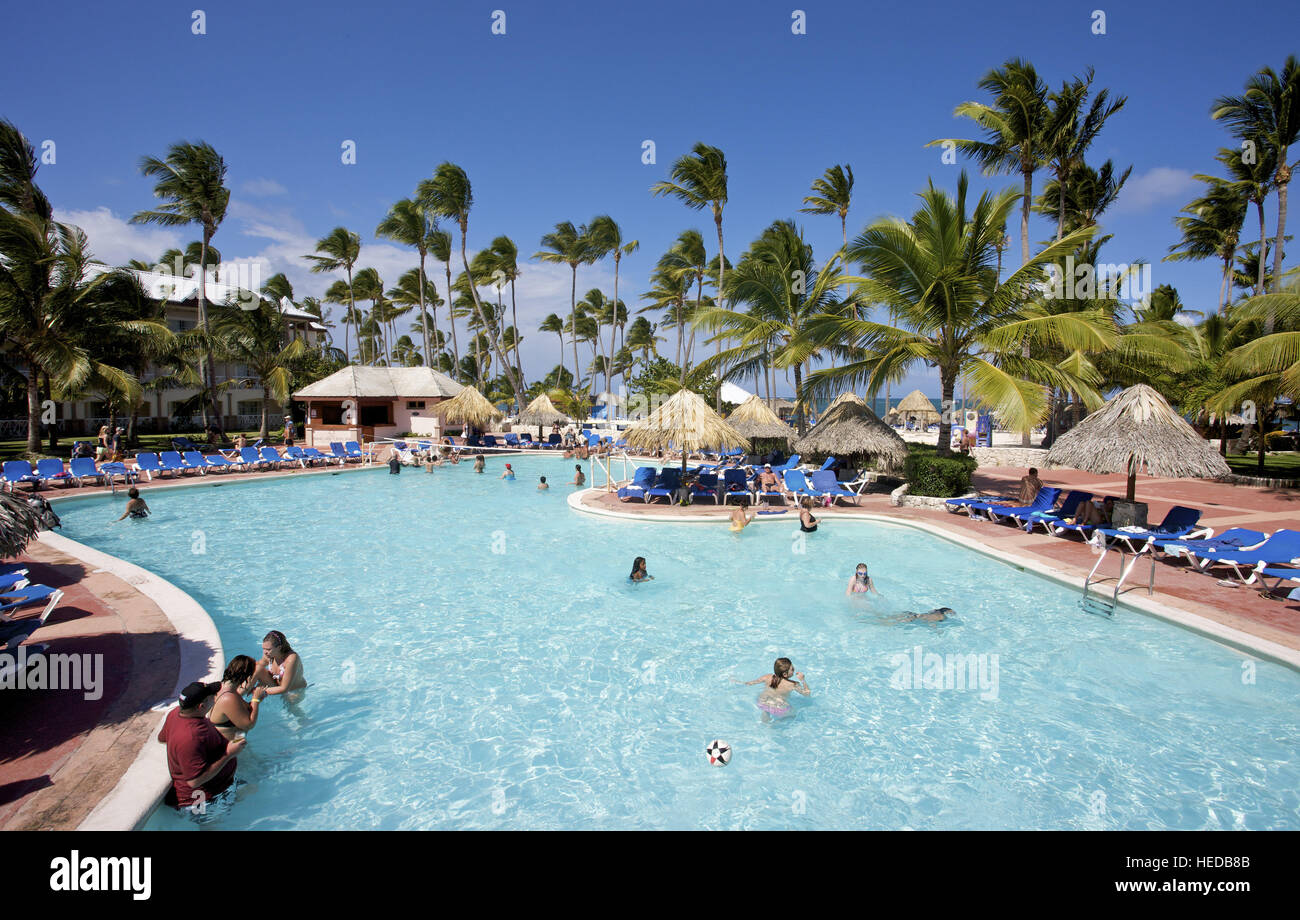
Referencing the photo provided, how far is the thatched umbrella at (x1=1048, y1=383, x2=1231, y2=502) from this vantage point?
10234 millimetres

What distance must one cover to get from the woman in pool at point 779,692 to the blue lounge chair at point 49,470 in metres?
20.4

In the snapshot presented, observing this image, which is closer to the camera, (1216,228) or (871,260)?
(871,260)

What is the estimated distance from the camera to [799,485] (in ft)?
50.1

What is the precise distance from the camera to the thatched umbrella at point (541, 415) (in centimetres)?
3141

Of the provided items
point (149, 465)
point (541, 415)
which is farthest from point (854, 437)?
point (149, 465)

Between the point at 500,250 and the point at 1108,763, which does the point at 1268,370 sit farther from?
the point at 500,250

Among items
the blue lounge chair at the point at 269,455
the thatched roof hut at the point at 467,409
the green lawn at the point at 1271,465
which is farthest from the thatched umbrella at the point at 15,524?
the green lawn at the point at 1271,465

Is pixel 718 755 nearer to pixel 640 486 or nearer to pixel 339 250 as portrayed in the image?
pixel 640 486

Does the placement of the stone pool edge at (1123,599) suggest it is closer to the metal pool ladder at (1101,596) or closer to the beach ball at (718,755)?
the metal pool ladder at (1101,596)

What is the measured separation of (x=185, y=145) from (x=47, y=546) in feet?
76.0

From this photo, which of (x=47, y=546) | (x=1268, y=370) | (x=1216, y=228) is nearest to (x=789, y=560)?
(x=47, y=546)

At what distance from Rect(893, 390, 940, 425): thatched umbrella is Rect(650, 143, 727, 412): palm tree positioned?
19.7 metres

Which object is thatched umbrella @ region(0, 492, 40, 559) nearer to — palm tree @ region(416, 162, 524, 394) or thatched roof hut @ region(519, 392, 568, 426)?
thatched roof hut @ region(519, 392, 568, 426)
